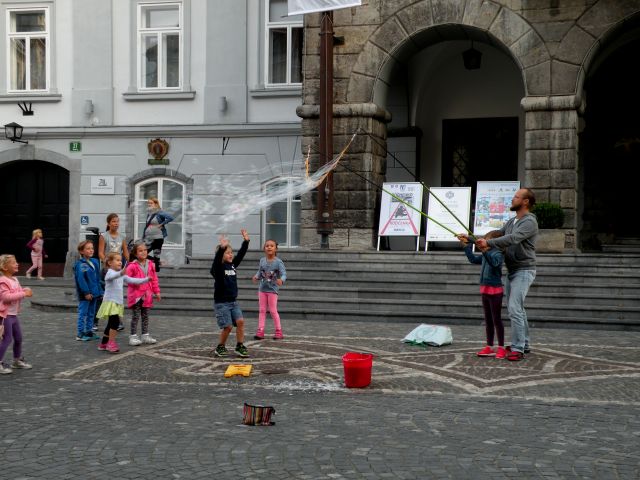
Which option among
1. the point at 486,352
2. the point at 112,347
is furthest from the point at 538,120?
the point at 112,347

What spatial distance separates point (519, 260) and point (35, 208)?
17716 millimetres

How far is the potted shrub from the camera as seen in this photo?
16.7 metres

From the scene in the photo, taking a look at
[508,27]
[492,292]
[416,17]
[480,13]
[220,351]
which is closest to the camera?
[220,351]

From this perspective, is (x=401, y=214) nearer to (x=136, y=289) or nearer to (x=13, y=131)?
(x=136, y=289)

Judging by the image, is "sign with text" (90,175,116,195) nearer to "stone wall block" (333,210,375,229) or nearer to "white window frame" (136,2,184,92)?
"white window frame" (136,2,184,92)

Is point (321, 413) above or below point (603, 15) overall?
below

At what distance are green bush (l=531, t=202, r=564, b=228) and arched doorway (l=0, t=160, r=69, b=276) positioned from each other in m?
13.7

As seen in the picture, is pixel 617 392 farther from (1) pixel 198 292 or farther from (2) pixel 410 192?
(2) pixel 410 192

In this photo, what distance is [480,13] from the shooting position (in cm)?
1795

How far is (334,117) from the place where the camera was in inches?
742

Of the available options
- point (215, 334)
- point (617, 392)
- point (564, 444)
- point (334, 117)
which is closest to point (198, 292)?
point (215, 334)

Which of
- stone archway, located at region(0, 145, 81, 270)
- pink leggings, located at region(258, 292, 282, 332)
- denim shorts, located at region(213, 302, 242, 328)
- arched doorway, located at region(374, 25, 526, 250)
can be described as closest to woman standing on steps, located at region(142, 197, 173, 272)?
pink leggings, located at region(258, 292, 282, 332)

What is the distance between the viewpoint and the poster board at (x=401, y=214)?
18500mm

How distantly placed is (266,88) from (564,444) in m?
17.1
